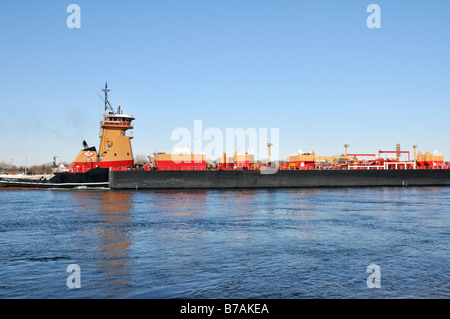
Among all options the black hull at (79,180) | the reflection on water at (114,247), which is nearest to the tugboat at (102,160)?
the black hull at (79,180)

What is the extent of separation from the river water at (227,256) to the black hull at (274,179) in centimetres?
2795

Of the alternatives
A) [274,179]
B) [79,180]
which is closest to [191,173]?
[274,179]

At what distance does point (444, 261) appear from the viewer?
11.6 metres

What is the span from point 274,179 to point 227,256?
4044 centimetres

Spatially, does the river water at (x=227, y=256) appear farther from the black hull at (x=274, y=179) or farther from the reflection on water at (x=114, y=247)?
the black hull at (x=274, y=179)

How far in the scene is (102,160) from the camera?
176 feet

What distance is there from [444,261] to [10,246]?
49.2 feet

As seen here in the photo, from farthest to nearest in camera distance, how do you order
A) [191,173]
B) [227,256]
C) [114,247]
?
[191,173], [114,247], [227,256]

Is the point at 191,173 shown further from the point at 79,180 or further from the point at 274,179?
the point at 79,180

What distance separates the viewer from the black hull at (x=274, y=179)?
50500 millimetres

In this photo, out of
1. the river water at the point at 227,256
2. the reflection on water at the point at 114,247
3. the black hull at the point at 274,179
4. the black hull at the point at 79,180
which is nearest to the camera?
the river water at the point at 227,256

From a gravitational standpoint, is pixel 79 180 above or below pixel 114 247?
above

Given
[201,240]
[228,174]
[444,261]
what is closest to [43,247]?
[201,240]

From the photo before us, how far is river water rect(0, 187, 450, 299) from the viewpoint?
29.4 feet
